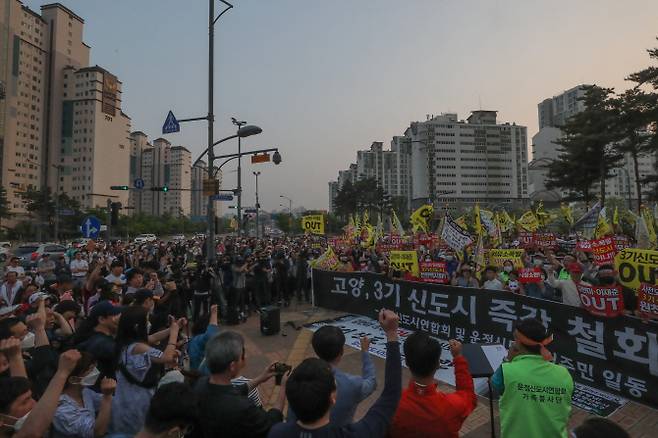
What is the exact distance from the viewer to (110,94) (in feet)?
342

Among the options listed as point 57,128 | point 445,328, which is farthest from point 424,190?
point 445,328

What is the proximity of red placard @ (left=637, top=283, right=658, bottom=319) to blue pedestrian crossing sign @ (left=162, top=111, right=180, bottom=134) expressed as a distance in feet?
43.1

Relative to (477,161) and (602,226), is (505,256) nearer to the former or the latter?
(602,226)

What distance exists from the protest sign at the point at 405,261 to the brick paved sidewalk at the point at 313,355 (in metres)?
2.57

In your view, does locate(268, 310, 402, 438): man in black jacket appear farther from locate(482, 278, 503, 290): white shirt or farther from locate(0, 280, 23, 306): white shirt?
locate(0, 280, 23, 306): white shirt

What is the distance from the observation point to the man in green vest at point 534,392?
2646 millimetres

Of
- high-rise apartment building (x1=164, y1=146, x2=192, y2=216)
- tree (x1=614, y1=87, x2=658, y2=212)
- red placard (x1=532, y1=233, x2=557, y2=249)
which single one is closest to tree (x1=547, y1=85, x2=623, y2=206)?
tree (x1=614, y1=87, x2=658, y2=212)

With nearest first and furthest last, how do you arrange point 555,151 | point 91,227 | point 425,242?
point 91,227 < point 425,242 < point 555,151

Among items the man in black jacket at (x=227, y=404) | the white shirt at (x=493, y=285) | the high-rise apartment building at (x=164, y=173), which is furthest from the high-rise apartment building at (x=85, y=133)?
the man in black jacket at (x=227, y=404)

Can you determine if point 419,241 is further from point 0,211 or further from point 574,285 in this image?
point 0,211

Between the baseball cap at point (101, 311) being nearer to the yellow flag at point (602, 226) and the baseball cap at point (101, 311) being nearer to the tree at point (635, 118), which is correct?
the yellow flag at point (602, 226)

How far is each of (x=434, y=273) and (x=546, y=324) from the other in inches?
120

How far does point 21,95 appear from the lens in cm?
8781

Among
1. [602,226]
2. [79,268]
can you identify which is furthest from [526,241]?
[79,268]
